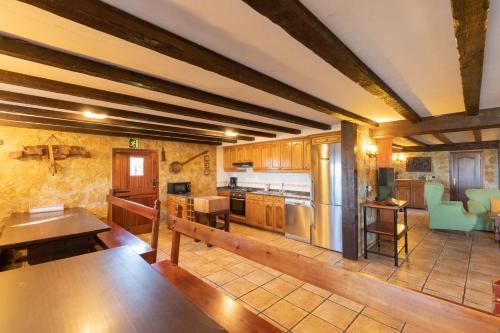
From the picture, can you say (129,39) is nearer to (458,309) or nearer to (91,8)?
(91,8)

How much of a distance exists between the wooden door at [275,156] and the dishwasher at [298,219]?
908 mm

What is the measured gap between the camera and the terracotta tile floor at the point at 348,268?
2.24 m

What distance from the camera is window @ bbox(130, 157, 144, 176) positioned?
17.3ft

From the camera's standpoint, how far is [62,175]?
4395 millimetres

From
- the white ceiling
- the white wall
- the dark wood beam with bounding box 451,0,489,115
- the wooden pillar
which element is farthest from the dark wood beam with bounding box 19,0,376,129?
the wooden pillar

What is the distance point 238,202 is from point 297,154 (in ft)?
6.75

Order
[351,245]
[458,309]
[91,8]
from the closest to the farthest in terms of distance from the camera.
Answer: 1. [458,309]
2. [91,8]
3. [351,245]

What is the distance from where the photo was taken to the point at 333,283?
1.07 metres

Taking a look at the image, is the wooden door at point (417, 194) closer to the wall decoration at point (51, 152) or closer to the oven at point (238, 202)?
the oven at point (238, 202)

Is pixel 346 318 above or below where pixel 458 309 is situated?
below

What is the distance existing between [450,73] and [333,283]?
2.12 m

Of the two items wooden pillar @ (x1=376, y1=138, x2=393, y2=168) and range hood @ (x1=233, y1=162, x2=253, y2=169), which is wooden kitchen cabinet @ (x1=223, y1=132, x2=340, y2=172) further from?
wooden pillar @ (x1=376, y1=138, x2=393, y2=168)

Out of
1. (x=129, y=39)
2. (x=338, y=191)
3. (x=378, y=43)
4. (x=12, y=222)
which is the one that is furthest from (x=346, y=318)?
(x=12, y=222)

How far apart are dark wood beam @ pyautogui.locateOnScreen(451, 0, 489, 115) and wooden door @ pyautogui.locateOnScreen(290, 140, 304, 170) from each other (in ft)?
10.1
